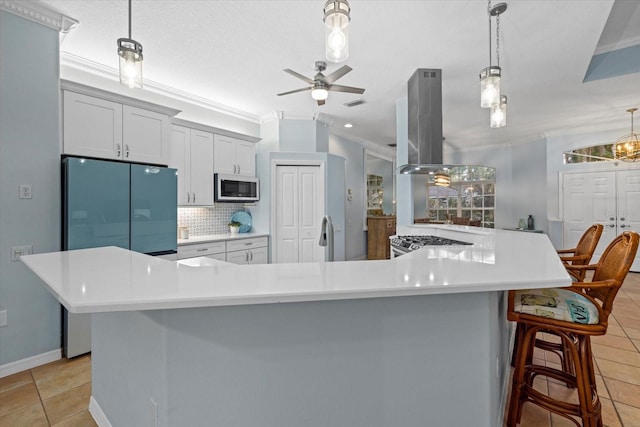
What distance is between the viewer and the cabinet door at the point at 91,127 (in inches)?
105

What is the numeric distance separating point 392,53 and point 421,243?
1.99m

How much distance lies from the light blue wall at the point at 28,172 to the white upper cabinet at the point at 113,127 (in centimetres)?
16

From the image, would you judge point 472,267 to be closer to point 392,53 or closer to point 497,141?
point 392,53

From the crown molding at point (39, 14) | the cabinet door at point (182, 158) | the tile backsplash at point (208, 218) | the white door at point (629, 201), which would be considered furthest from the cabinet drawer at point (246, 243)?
the white door at point (629, 201)

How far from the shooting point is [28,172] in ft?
7.80

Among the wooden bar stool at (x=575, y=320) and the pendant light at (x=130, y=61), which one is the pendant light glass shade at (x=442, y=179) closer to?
the wooden bar stool at (x=575, y=320)

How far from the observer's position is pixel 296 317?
1131mm

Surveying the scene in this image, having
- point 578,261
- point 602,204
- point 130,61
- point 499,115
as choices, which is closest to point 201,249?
point 130,61

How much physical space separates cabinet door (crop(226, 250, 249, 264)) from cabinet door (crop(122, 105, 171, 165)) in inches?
59.3

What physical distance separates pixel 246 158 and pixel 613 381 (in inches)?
183

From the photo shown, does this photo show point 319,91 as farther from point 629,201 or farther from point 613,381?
point 629,201

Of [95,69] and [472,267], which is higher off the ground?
[95,69]

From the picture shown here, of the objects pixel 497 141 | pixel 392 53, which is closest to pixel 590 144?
pixel 497 141

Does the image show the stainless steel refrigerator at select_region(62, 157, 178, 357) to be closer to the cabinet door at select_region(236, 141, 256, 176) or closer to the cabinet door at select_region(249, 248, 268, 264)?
the cabinet door at select_region(249, 248, 268, 264)
